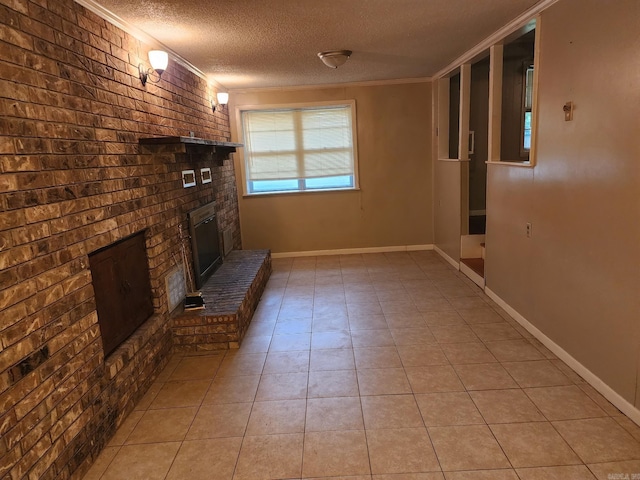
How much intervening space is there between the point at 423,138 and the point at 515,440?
4452 mm

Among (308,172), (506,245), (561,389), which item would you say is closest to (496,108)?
(506,245)

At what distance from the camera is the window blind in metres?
5.74

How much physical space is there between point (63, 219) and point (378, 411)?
6.36 feet

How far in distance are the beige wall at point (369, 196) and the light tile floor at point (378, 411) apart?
2423mm

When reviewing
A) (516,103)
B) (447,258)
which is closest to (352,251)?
(447,258)

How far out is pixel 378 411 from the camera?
236cm

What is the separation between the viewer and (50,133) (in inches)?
74.8

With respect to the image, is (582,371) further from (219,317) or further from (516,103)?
(516,103)

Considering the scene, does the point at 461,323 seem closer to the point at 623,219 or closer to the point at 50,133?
the point at 623,219

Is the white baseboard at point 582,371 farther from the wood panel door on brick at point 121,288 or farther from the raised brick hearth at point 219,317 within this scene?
the wood panel door on brick at point 121,288

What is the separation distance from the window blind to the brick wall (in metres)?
2.88

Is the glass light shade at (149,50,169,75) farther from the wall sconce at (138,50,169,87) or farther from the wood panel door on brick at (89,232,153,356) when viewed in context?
the wood panel door on brick at (89,232,153,356)

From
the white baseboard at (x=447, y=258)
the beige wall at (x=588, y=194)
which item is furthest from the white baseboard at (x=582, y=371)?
the white baseboard at (x=447, y=258)

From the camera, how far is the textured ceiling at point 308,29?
8.54 ft
